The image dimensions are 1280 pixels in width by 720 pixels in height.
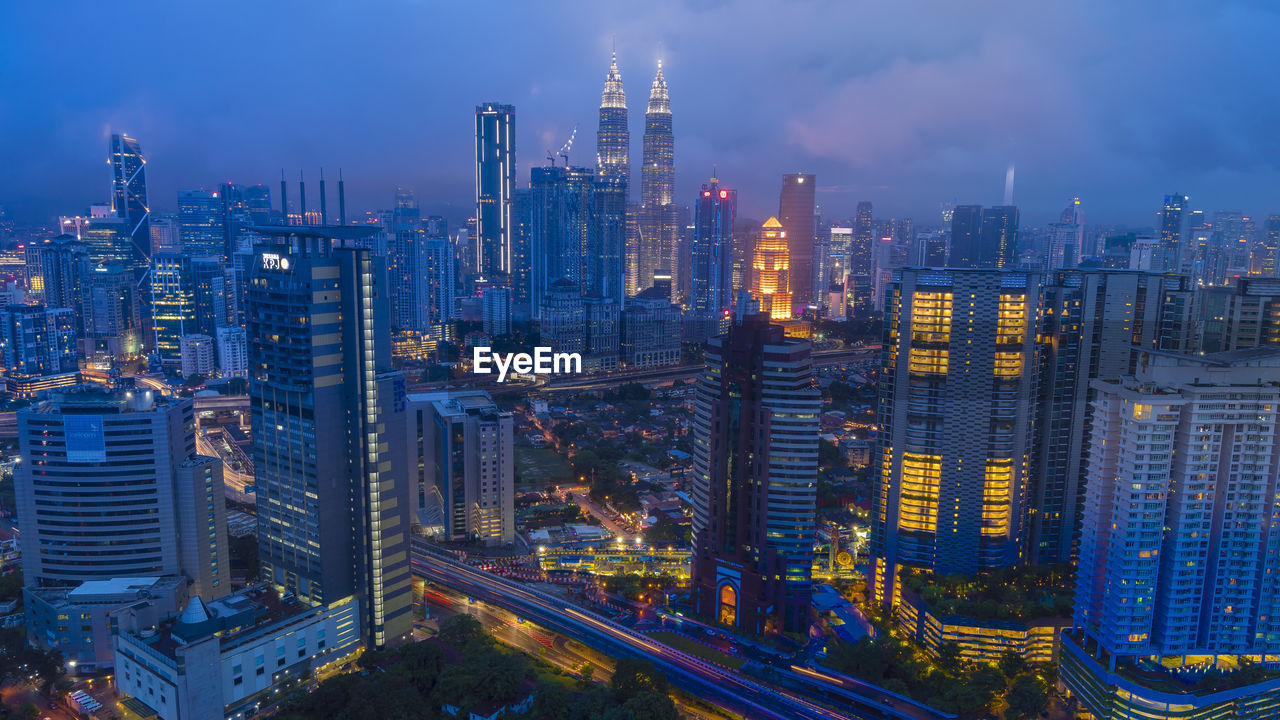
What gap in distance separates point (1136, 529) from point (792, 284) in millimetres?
67941

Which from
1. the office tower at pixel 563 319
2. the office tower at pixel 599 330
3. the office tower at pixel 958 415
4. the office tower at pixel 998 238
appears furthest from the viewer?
the office tower at pixel 599 330

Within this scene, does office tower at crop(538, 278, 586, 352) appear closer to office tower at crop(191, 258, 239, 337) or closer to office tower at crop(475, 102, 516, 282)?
office tower at crop(191, 258, 239, 337)

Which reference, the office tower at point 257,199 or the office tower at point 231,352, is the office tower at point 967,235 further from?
the office tower at point 257,199

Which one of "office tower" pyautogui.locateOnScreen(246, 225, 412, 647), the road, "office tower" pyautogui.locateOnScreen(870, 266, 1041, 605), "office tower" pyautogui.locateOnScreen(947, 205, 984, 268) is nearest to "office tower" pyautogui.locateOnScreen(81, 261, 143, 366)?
the road

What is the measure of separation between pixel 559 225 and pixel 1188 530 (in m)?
68.7

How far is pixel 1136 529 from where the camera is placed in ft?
55.9

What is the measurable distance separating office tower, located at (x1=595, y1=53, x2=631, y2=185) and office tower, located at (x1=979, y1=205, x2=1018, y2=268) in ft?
180

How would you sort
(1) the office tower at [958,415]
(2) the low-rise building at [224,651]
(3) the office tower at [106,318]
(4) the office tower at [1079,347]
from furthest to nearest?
(3) the office tower at [106,318]
(4) the office tower at [1079,347]
(1) the office tower at [958,415]
(2) the low-rise building at [224,651]

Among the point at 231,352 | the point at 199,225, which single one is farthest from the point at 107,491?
the point at 199,225

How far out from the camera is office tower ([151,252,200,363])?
5888cm

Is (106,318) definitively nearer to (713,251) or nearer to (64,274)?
(64,274)

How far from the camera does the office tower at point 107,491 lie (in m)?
20.1

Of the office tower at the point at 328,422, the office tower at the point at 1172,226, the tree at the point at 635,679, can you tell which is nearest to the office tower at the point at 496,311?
the office tower at the point at 1172,226

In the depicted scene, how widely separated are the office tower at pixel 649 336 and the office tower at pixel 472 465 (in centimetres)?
3627
